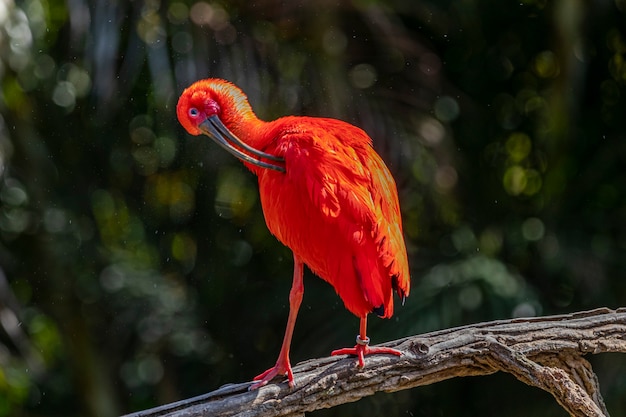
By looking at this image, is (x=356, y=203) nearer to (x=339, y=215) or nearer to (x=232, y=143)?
(x=339, y=215)

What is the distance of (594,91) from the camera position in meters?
4.85

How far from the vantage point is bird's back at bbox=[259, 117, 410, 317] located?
2.56 m

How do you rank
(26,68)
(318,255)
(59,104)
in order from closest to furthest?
(318,255), (26,68), (59,104)

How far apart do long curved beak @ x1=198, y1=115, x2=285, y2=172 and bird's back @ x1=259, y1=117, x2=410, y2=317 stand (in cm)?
3

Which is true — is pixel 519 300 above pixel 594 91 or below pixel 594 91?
below

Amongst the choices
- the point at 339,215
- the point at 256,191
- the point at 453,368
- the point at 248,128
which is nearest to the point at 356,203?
the point at 339,215

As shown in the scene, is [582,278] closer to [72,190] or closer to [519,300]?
[519,300]

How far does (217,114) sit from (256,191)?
6.73 feet

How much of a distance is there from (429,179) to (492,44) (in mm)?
818

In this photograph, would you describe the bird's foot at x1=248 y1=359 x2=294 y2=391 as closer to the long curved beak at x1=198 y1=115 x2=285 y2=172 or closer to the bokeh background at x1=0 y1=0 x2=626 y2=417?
the long curved beak at x1=198 y1=115 x2=285 y2=172

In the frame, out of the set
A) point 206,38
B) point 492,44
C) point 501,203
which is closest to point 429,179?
point 501,203

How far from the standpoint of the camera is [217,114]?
2.77 metres

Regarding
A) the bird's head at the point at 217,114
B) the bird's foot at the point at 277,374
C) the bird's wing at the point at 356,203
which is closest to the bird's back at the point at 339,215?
the bird's wing at the point at 356,203

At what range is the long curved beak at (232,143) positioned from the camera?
2627 mm
